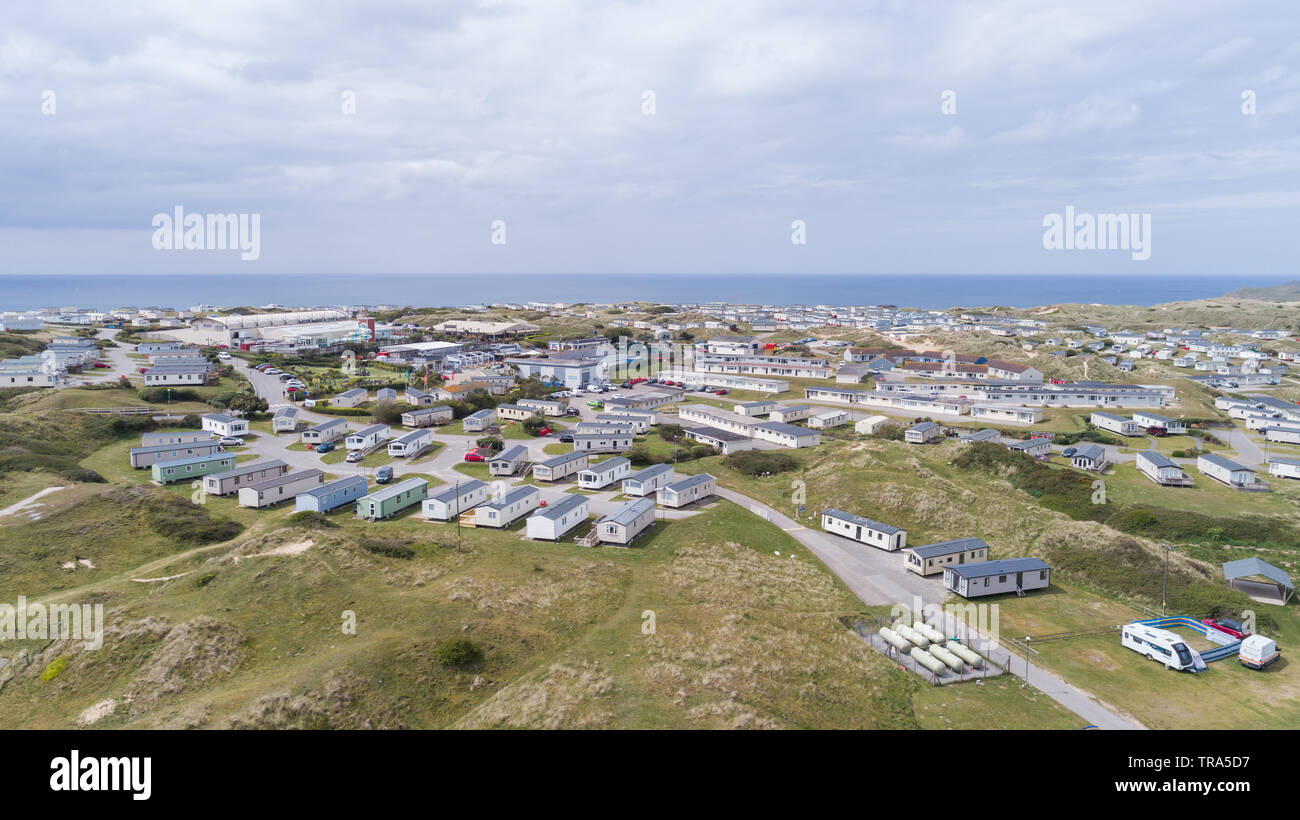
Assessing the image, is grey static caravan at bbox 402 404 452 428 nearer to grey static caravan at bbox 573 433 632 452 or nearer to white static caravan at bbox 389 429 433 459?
white static caravan at bbox 389 429 433 459

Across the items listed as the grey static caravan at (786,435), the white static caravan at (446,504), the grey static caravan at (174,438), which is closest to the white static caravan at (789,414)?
the grey static caravan at (786,435)

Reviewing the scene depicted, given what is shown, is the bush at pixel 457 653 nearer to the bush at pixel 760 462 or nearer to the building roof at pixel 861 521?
the building roof at pixel 861 521

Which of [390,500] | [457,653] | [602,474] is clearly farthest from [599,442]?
[457,653]

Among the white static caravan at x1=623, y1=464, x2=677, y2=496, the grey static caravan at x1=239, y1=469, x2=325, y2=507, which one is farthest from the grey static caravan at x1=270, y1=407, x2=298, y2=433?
the white static caravan at x1=623, y1=464, x2=677, y2=496

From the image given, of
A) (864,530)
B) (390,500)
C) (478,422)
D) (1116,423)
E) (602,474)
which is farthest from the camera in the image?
(1116,423)

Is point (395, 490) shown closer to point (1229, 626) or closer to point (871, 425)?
point (1229, 626)
